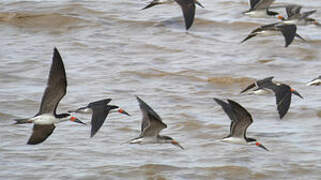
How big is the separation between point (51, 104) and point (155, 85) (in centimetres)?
509

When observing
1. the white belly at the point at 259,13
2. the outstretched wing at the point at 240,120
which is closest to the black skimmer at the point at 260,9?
the white belly at the point at 259,13

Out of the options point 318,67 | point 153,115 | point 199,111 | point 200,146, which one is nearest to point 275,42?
point 318,67

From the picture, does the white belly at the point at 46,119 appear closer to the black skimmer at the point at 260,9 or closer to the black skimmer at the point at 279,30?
the black skimmer at the point at 279,30

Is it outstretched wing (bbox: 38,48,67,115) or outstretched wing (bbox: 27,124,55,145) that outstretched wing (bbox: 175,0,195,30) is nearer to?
outstretched wing (bbox: 27,124,55,145)

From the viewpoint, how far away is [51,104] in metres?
10.2

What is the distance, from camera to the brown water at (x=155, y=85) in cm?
1118

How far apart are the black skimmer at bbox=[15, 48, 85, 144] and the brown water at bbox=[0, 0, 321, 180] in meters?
0.54

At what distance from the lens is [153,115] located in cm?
970

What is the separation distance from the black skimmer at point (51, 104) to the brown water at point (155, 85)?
0.54 metres

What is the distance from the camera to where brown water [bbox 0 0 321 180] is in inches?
440

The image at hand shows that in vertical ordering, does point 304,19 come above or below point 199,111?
above

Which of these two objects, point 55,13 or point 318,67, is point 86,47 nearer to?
point 55,13

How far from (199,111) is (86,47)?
14.5 feet

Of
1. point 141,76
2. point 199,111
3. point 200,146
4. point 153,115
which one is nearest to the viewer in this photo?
point 153,115
